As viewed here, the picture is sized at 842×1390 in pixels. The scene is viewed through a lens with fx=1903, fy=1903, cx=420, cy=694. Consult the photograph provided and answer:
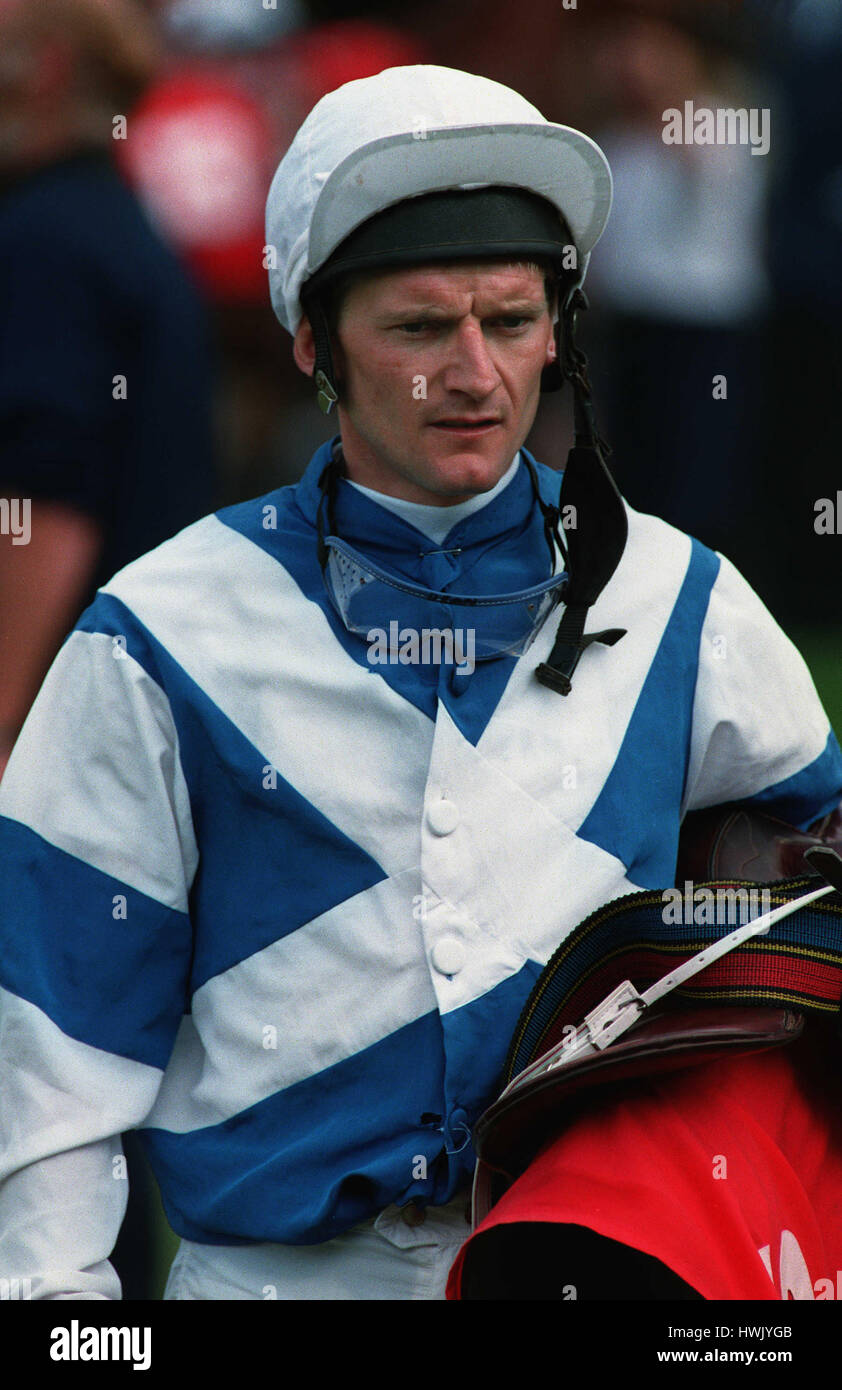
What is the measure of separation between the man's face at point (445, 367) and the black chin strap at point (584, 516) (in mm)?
61

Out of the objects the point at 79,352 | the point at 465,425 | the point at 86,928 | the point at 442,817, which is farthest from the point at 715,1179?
the point at 79,352

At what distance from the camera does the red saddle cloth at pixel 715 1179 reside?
1848 millimetres

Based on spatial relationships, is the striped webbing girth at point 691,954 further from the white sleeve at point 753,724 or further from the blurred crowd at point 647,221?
the blurred crowd at point 647,221

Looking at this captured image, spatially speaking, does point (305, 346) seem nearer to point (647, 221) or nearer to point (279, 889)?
point (279, 889)

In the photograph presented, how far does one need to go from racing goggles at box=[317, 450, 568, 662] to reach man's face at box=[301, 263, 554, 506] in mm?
126

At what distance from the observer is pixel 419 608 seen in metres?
2.27

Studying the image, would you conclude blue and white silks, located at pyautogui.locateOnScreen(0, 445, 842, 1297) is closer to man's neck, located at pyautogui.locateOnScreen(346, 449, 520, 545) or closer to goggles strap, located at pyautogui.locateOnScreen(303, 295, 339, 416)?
man's neck, located at pyautogui.locateOnScreen(346, 449, 520, 545)

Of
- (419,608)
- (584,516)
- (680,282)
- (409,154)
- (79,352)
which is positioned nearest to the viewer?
(409,154)

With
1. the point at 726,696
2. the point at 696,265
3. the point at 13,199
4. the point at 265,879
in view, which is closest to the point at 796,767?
the point at 726,696

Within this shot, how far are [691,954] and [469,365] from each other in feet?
2.38

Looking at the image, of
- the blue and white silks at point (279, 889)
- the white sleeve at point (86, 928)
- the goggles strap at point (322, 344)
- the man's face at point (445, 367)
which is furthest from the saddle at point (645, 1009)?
the goggles strap at point (322, 344)

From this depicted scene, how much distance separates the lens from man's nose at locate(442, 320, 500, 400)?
2.22m

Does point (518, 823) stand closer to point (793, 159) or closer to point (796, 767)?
point (796, 767)
